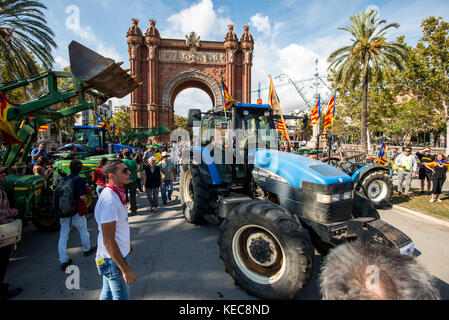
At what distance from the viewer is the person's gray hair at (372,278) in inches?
54.2

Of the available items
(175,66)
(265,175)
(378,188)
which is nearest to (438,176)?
(378,188)

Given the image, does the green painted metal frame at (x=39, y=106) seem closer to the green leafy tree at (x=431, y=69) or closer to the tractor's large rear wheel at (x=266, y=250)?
the tractor's large rear wheel at (x=266, y=250)

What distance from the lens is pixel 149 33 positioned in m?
25.2

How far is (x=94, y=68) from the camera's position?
177 inches

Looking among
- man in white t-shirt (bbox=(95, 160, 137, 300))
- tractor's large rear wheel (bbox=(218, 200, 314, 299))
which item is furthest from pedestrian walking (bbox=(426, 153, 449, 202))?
man in white t-shirt (bbox=(95, 160, 137, 300))

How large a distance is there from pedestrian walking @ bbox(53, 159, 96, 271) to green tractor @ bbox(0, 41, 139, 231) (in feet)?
4.15

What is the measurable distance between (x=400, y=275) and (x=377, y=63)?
57.9 ft

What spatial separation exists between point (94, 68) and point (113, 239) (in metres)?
3.96

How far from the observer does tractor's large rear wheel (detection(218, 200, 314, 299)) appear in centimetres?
249

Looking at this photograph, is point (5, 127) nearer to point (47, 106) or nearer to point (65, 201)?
point (47, 106)

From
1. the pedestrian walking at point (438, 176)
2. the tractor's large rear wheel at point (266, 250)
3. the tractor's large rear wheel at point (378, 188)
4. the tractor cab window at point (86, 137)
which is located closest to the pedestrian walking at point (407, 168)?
the pedestrian walking at point (438, 176)

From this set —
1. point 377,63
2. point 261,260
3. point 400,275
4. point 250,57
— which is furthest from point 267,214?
point 250,57

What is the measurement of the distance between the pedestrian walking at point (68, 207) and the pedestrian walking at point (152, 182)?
279 cm
